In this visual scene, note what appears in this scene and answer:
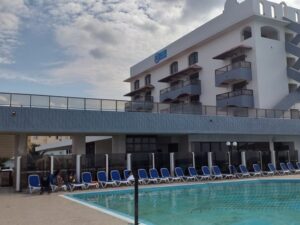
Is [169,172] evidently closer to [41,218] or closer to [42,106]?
[42,106]

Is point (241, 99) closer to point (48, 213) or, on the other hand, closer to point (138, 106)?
point (138, 106)

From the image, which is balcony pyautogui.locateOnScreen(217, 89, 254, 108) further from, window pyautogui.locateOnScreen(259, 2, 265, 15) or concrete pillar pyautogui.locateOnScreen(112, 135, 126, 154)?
concrete pillar pyautogui.locateOnScreen(112, 135, 126, 154)

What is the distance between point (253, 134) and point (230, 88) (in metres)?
7.91

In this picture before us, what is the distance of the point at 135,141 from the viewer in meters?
28.2

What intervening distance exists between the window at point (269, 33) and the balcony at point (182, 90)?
7904mm

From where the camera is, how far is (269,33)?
120ft

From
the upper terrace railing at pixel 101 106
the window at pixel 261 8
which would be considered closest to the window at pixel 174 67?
the window at pixel 261 8

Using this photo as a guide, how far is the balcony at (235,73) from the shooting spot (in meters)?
33.2

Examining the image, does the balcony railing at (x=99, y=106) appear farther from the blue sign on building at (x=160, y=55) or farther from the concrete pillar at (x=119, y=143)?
the blue sign on building at (x=160, y=55)

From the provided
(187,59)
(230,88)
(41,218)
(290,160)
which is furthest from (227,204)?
(187,59)

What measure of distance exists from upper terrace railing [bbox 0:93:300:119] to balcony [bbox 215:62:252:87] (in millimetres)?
4489

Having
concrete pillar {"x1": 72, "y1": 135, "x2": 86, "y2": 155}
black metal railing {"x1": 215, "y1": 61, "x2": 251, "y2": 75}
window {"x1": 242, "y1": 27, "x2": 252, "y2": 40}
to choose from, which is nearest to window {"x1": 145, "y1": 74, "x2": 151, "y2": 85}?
black metal railing {"x1": 215, "y1": 61, "x2": 251, "y2": 75}

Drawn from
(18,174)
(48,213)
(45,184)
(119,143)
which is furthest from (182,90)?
(48,213)

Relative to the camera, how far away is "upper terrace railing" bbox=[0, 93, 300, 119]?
67.9ft
